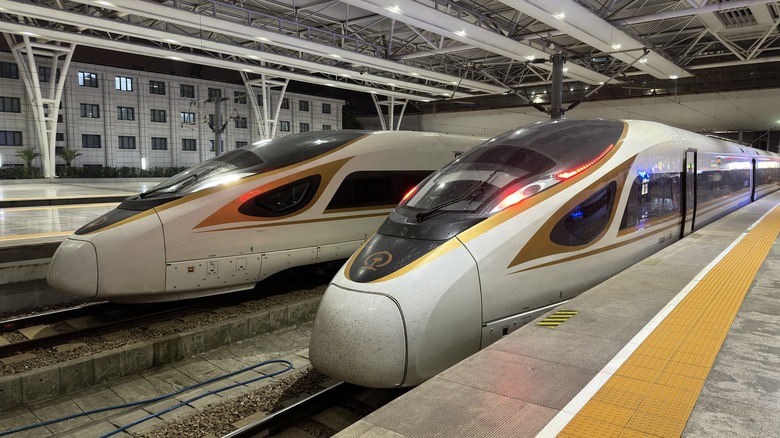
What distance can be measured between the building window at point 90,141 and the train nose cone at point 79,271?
112ft

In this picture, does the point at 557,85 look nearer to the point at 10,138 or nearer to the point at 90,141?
the point at 90,141

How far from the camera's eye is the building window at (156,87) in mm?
38781

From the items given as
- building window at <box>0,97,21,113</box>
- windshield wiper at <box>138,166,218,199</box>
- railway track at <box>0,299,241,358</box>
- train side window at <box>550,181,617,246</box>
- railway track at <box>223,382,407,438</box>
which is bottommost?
railway track at <box>223,382,407,438</box>

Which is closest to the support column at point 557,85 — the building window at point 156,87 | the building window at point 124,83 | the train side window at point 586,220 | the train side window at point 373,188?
the train side window at point 373,188

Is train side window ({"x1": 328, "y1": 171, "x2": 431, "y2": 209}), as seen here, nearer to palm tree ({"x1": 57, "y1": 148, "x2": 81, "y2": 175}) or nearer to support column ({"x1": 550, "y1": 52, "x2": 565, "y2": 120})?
support column ({"x1": 550, "y1": 52, "x2": 565, "y2": 120})

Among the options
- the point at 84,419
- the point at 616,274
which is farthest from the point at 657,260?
the point at 84,419

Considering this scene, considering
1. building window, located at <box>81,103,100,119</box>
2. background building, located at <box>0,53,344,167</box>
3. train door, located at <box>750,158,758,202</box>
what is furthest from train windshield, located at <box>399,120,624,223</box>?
building window, located at <box>81,103,100,119</box>

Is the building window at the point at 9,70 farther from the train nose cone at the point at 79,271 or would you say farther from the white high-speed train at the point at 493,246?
the white high-speed train at the point at 493,246

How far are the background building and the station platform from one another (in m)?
31.1

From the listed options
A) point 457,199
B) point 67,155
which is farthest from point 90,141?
point 457,199

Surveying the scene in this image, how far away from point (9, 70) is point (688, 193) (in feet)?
127

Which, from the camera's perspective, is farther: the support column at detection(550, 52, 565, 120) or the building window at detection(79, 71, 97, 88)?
the building window at detection(79, 71, 97, 88)

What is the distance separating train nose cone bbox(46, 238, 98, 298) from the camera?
6.95 meters

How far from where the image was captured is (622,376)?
12.1 ft
